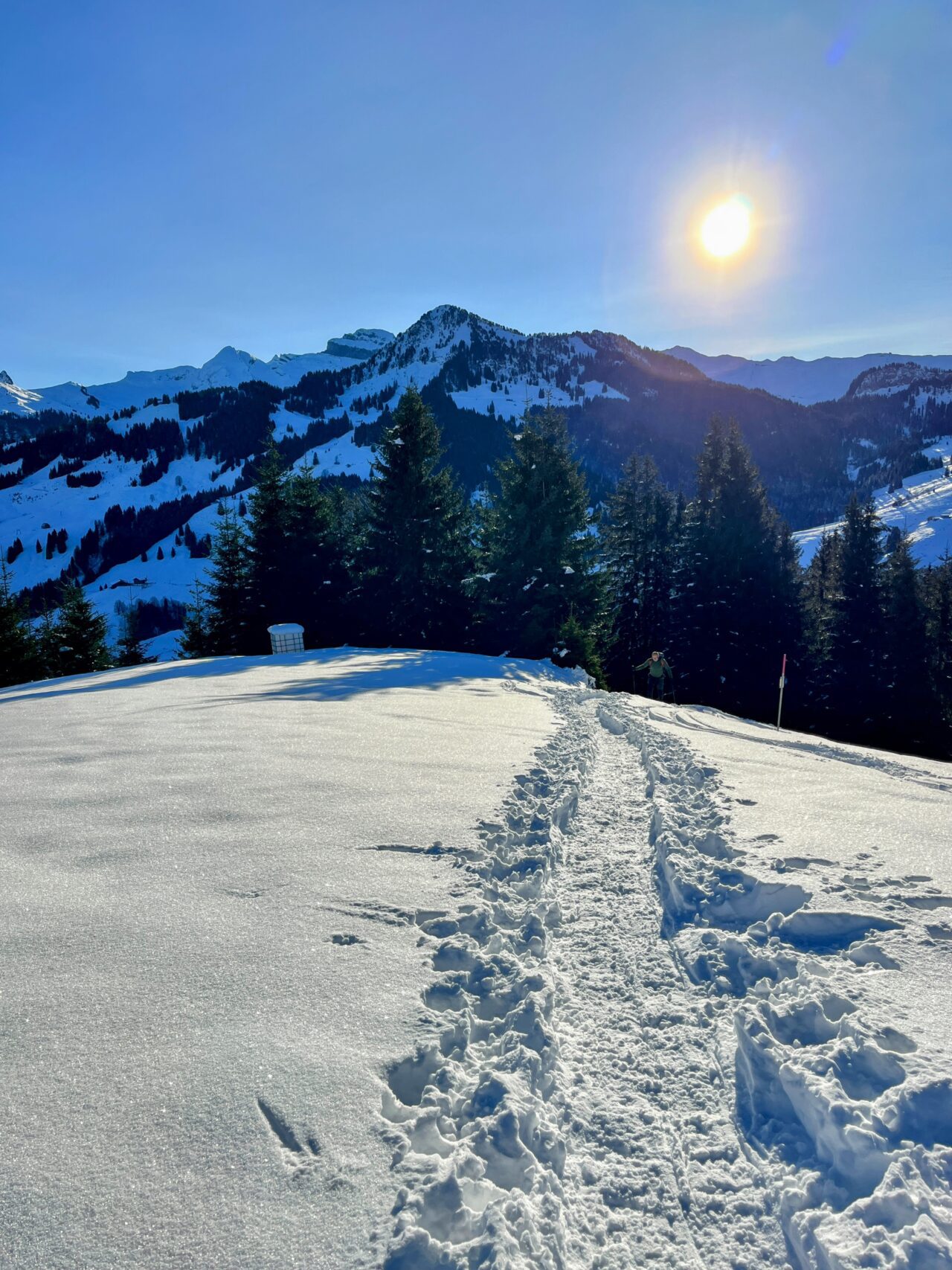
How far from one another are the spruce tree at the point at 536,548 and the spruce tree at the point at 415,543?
53.0 inches

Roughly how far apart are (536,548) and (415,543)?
4.63 meters

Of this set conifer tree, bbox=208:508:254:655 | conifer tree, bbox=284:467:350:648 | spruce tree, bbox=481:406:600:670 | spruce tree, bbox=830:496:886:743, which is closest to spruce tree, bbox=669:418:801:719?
spruce tree, bbox=830:496:886:743

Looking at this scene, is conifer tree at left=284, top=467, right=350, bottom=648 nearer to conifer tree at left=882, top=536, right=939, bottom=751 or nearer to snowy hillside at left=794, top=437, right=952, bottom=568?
conifer tree at left=882, top=536, right=939, bottom=751

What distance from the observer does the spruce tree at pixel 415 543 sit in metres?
23.7

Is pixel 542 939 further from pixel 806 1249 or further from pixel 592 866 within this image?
pixel 806 1249

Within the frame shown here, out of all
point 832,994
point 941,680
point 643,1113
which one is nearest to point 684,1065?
point 643,1113

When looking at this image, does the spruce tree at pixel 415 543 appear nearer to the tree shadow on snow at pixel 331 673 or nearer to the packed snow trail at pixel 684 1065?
the tree shadow on snow at pixel 331 673

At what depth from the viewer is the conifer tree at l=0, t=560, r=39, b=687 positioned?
22672 millimetres

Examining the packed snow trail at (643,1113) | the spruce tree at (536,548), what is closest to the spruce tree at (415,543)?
the spruce tree at (536,548)

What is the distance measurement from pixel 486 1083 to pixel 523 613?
20.1 meters

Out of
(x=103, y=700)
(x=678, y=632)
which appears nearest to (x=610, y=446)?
(x=678, y=632)

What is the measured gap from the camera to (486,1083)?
249cm

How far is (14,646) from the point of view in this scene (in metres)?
23.0

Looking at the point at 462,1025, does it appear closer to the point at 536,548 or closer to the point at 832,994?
the point at 832,994
